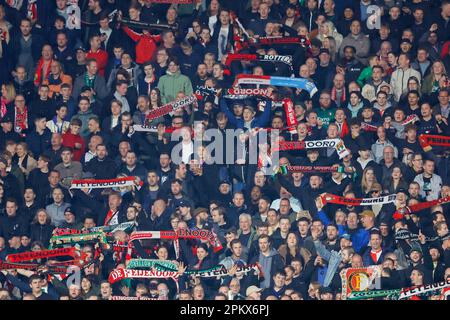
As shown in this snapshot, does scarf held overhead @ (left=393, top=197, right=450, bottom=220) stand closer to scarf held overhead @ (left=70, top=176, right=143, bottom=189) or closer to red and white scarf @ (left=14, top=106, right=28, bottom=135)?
scarf held overhead @ (left=70, top=176, right=143, bottom=189)

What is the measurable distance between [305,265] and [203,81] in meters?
3.75

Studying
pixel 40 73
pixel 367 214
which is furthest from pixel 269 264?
pixel 40 73

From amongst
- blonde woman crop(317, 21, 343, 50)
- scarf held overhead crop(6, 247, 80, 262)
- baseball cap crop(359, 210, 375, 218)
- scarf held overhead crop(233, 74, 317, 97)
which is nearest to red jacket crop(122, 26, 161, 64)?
scarf held overhead crop(233, 74, 317, 97)

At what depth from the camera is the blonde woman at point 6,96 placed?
32.1 m

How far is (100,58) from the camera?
32.6 metres

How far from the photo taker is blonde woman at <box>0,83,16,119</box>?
32.1 meters

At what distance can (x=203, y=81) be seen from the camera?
32.1m

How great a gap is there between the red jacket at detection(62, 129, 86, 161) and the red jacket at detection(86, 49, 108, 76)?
1.34 metres

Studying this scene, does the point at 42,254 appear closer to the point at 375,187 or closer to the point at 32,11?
the point at 32,11

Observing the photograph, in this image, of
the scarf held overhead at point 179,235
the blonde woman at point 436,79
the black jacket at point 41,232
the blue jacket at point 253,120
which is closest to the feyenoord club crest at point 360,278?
the scarf held overhead at point 179,235

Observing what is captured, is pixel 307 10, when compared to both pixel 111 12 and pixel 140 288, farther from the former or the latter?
pixel 140 288

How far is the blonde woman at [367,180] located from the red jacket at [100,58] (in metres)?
4.52

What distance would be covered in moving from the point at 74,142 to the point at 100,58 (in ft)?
5.47
